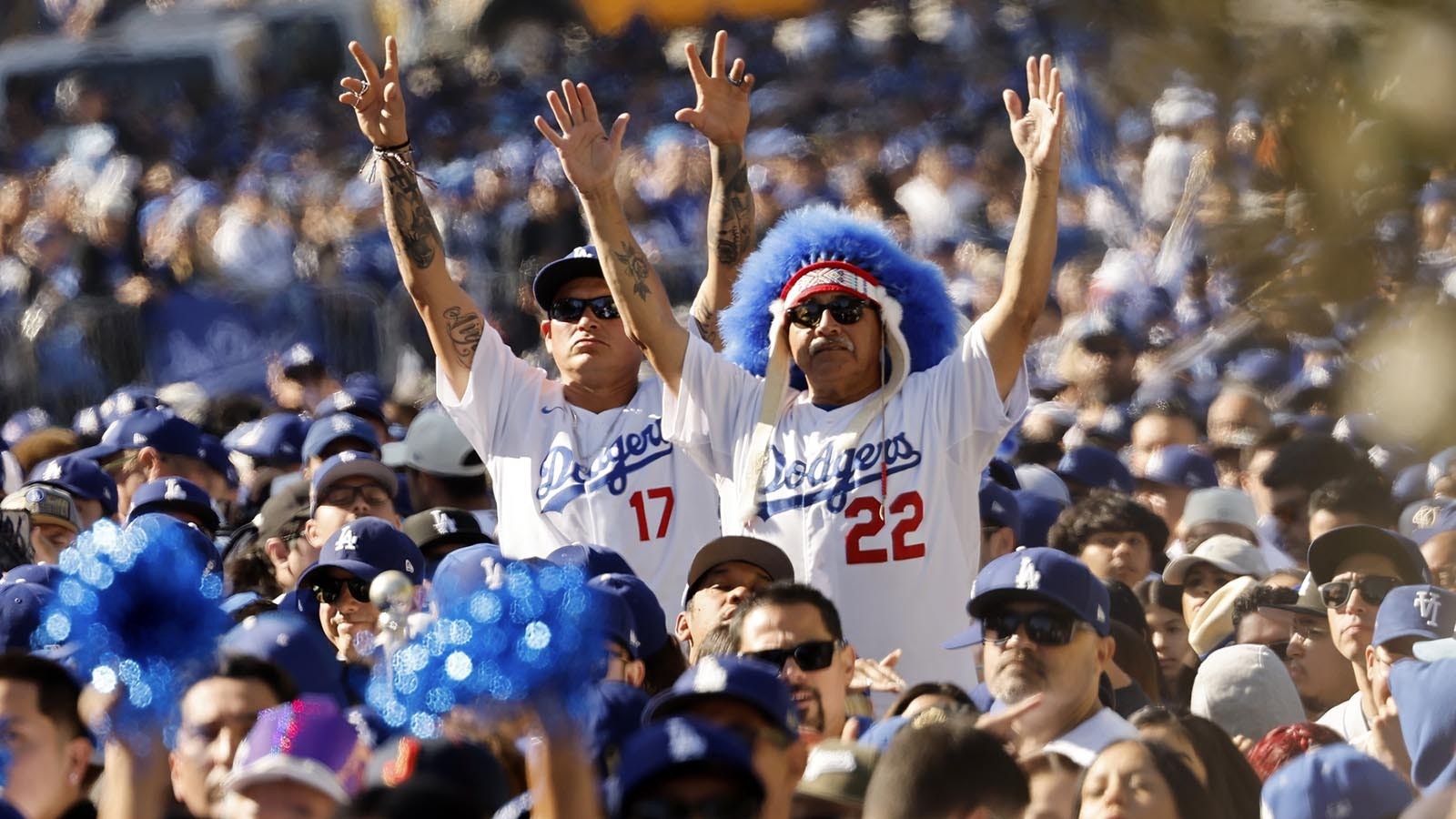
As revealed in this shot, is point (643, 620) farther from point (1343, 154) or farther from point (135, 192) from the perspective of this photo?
point (135, 192)

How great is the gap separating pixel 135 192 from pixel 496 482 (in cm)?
1107

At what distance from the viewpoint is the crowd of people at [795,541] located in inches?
130

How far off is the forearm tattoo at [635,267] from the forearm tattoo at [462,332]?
2.22ft

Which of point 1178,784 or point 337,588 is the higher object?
point 337,588

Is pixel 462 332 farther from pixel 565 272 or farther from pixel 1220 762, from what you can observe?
pixel 1220 762

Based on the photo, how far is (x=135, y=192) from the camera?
54.9ft

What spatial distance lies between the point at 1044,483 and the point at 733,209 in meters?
1.99

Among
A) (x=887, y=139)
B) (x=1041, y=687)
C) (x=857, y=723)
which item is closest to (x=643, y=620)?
(x=857, y=723)

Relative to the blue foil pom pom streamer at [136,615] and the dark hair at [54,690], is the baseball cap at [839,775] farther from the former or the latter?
the dark hair at [54,690]

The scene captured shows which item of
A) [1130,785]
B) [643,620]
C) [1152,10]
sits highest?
[1152,10]

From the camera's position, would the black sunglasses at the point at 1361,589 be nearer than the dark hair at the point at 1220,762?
No

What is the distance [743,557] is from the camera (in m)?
5.37

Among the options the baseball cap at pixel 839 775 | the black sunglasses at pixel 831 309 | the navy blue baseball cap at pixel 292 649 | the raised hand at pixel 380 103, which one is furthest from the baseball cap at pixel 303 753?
the raised hand at pixel 380 103

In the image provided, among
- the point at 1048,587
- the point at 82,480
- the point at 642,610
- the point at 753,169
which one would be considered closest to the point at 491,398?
the point at 642,610
